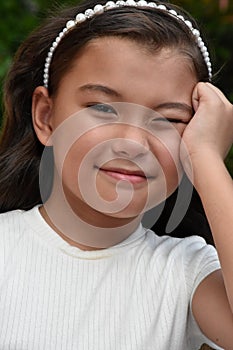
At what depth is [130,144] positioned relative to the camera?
2.08 m

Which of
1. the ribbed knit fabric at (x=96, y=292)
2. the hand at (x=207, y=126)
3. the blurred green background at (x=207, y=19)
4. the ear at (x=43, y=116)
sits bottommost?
the blurred green background at (x=207, y=19)

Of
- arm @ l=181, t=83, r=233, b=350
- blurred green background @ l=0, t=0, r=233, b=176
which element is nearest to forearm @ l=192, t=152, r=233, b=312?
arm @ l=181, t=83, r=233, b=350

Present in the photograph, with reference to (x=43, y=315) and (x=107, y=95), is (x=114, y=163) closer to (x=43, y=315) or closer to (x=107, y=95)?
(x=107, y=95)

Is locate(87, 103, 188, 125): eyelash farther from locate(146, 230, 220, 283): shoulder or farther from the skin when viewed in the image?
locate(146, 230, 220, 283): shoulder

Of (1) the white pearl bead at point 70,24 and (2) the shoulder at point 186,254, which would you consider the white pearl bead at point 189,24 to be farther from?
(2) the shoulder at point 186,254

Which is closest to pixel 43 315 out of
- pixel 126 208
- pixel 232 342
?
pixel 126 208

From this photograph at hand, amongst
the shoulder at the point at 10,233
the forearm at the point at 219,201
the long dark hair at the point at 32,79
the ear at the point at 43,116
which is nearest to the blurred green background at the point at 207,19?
the long dark hair at the point at 32,79

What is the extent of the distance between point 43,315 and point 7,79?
80cm

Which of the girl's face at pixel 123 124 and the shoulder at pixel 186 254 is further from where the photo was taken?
the shoulder at pixel 186 254

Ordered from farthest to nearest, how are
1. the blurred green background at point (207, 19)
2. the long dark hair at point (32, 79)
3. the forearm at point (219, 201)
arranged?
the blurred green background at point (207, 19)
the long dark hair at point (32, 79)
the forearm at point (219, 201)

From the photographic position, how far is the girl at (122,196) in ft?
6.97

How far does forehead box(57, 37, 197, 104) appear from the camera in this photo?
6.92ft

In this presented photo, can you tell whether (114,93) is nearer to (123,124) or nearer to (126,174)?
(123,124)

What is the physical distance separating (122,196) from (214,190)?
236 millimetres
